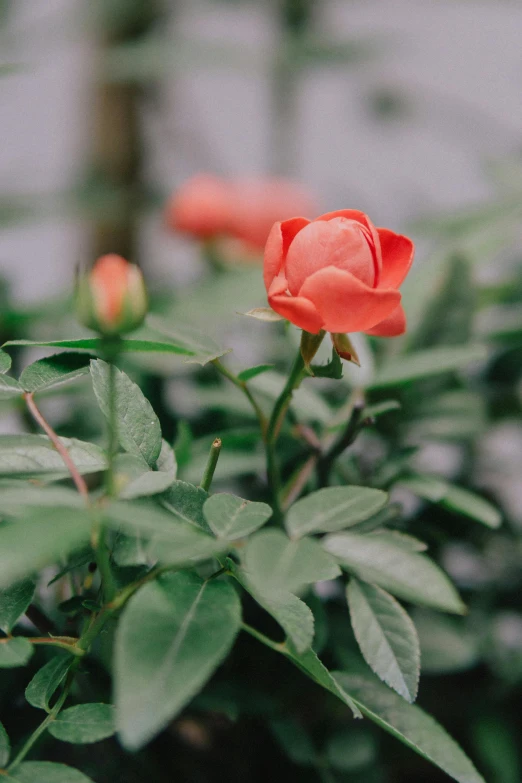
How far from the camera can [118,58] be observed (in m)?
0.79

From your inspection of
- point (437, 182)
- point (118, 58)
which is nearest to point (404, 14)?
point (437, 182)

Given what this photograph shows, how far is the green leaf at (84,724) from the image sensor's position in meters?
0.16

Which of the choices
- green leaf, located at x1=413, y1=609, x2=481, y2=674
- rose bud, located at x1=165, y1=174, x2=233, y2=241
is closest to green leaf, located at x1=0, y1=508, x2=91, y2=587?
green leaf, located at x1=413, y1=609, x2=481, y2=674

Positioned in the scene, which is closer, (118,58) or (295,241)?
(295,241)

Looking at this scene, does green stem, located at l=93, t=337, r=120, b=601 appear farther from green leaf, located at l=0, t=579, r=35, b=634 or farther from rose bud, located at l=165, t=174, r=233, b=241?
rose bud, located at l=165, t=174, r=233, b=241

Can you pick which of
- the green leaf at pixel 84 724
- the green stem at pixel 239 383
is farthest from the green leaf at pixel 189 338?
the green leaf at pixel 84 724

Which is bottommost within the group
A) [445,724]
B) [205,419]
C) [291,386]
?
[445,724]

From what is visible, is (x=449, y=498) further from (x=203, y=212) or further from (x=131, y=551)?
(x=203, y=212)

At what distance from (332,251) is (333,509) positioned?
0.25ft

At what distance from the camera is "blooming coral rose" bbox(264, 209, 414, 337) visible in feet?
0.60

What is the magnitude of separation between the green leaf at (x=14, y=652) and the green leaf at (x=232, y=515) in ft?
0.17

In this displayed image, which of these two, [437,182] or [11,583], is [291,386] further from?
[437,182]

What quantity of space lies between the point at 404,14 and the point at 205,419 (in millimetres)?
991

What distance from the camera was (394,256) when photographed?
21cm
